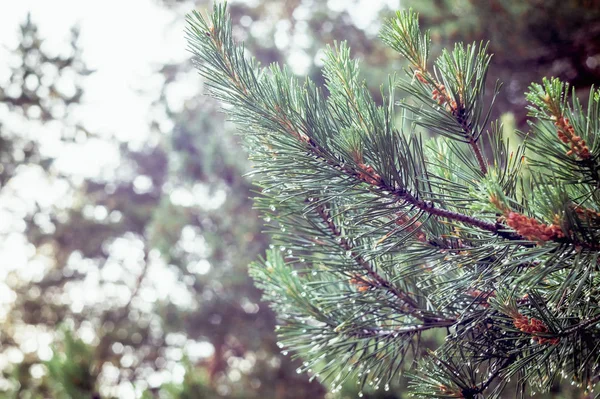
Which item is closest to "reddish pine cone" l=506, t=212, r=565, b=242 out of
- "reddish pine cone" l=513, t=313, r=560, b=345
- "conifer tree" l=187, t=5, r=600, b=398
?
"conifer tree" l=187, t=5, r=600, b=398

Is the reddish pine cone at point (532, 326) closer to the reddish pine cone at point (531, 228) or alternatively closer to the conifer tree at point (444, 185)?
the conifer tree at point (444, 185)

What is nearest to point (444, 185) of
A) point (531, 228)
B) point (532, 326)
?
point (531, 228)

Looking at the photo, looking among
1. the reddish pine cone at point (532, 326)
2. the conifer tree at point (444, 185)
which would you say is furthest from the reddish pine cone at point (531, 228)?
the reddish pine cone at point (532, 326)

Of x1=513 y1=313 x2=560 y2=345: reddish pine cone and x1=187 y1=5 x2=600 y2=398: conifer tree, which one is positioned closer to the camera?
x1=187 y1=5 x2=600 y2=398: conifer tree

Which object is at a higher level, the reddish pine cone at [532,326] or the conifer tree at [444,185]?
the conifer tree at [444,185]

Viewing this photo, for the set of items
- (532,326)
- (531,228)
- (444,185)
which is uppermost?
(444,185)

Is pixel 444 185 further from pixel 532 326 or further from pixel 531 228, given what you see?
pixel 532 326

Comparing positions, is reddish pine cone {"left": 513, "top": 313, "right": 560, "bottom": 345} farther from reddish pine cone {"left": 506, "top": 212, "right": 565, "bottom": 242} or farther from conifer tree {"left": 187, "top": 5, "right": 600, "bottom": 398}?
reddish pine cone {"left": 506, "top": 212, "right": 565, "bottom": 242}

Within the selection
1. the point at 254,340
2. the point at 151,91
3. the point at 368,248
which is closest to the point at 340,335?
the point at 368,248

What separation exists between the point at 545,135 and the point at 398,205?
0.35m

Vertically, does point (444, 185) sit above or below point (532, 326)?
above

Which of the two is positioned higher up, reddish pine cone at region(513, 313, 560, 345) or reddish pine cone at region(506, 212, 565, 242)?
reddish pine cone at region(506, 212, 565, 242)

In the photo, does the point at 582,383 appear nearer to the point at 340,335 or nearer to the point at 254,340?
the point at 340,335

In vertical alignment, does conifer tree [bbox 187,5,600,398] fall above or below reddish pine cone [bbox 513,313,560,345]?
above
